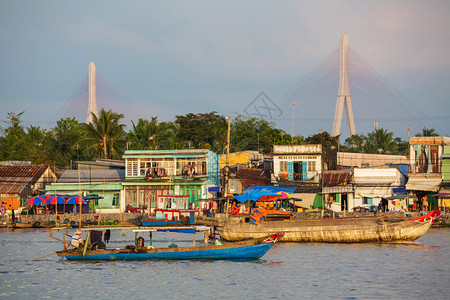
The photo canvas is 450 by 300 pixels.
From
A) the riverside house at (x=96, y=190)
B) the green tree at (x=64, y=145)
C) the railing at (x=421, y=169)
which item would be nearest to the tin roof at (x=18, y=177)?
the riverside house at (x=96, y=190)

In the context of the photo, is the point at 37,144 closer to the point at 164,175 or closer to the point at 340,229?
the point at 164,175

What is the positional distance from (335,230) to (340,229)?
0.28 meters

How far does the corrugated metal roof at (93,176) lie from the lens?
55094 millimetres

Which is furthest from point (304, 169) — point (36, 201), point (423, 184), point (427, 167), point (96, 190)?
point (36, 201)

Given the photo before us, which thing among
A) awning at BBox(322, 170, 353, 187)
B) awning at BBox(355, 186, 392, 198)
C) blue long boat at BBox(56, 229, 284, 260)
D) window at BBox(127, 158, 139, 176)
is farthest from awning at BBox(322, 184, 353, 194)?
blue long boat at BBox(56, 229, 284, 260)

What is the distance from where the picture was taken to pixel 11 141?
67.1m

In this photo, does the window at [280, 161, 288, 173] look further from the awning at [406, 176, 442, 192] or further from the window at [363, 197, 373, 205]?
the awning at [406, 176, 442, 192]

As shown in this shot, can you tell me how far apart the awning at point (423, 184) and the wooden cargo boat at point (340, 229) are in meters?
17.3

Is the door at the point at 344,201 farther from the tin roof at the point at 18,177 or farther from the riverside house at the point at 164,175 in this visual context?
the tin roof at the point at 18,177

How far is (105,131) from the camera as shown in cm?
6269

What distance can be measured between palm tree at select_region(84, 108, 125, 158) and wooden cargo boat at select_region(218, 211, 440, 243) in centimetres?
3234

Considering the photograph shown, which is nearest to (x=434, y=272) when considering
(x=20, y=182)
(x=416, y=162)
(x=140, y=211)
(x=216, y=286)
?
(x=216, y=286)

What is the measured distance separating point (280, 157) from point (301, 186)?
11.4 feet

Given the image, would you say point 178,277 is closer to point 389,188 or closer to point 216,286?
point 216,286
